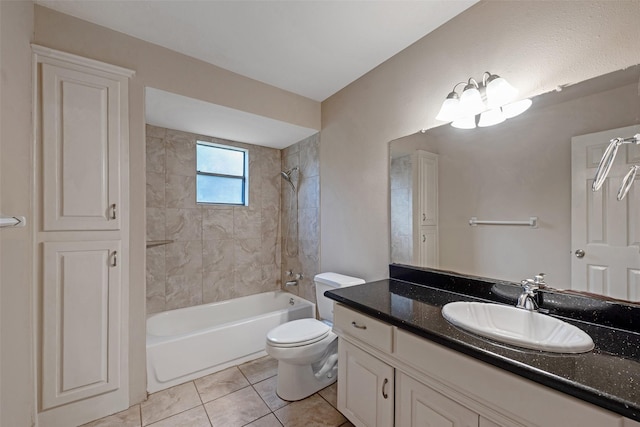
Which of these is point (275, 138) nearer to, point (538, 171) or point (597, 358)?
point (538, 171)

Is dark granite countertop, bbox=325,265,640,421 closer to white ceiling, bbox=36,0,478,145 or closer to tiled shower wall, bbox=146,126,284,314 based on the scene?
white ceiling, bbox=36,0,478,145

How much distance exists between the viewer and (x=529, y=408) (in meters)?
0.74

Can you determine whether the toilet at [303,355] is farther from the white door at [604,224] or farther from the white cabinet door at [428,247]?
→ the white door at [604,224]

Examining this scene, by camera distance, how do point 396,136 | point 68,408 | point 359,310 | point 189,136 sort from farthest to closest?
point 189,136 < point 396,136 < point 68,408 < point 359,310

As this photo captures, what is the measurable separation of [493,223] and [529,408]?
0.86 meters

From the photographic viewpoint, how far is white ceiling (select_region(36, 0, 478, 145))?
1.44m

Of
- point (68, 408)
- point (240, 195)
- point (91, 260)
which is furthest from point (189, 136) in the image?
point (68, 408)

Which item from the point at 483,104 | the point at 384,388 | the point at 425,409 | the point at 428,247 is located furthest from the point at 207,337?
the point at 483,104

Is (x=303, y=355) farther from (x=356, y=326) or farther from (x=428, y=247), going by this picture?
(x=428, y=247)

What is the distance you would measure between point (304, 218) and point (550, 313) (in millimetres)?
2104

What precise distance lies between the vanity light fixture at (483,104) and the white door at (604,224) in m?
0.32

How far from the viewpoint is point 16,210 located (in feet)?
4.20

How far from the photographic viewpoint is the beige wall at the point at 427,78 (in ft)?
3.48

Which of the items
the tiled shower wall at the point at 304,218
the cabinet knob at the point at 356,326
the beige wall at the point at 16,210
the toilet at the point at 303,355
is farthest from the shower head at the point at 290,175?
the beige wall at the point at 16,210
